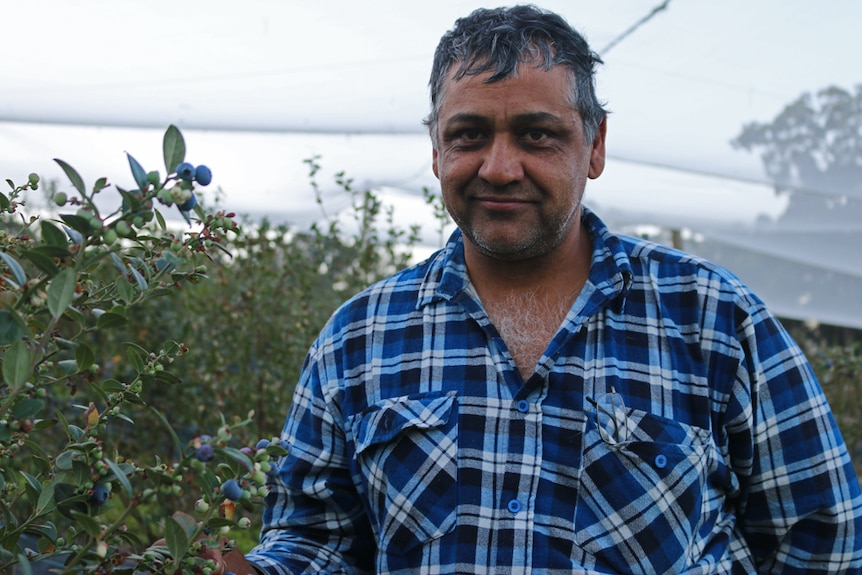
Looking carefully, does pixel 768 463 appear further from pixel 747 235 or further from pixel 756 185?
pixel 747 235

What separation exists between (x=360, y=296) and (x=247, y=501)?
1188 mm

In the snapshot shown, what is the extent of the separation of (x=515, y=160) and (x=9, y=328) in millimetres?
1233

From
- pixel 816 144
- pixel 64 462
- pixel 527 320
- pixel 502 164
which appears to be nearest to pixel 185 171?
pixel 64 462

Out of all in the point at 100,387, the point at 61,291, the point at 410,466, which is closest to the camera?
the point at 61,291

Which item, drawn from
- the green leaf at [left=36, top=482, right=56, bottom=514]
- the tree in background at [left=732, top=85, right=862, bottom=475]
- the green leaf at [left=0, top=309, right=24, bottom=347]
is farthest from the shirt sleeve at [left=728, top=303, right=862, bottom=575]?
the tree in background at [left=732, top=85, right=862, bottom=475]

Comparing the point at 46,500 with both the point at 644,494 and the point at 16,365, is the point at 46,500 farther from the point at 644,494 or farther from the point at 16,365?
the point at 644,494

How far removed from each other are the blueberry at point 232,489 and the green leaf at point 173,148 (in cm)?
34

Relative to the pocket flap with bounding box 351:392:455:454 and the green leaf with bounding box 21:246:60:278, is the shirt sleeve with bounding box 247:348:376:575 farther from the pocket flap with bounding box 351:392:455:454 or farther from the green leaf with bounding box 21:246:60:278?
the green leaf with bounding box 21:246:60:278

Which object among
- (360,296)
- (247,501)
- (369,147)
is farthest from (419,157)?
(247,501)

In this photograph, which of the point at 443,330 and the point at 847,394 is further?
the point at 847,394

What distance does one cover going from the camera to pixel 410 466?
6.18 ft

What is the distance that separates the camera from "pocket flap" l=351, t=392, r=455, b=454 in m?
1.89

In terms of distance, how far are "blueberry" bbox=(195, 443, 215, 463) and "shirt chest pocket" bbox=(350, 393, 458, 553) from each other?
988 mm

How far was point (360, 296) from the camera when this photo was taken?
216cm
